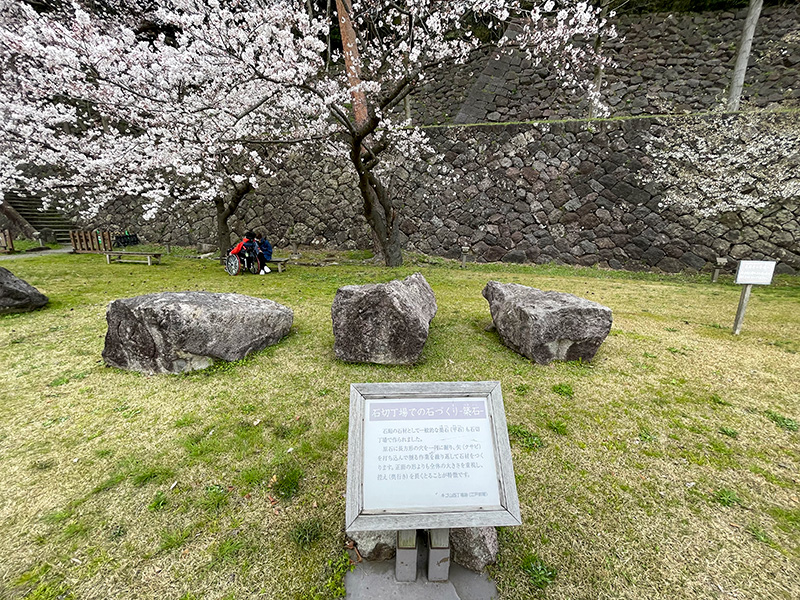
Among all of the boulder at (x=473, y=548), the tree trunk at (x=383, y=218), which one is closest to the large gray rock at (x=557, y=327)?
the boulder at (x=473, y=548)

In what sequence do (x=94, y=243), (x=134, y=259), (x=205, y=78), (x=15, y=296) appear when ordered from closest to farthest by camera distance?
(x=15, y=296) < (x=205, y=78) < (x=94, y=243) < (x=134, y=259)

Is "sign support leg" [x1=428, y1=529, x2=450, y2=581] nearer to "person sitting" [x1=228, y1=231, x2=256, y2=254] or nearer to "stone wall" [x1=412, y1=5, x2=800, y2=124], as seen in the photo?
"person sitting" [x1=228, y1=231, x2=256, y2=254]

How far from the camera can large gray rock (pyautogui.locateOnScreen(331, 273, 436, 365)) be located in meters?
4.40

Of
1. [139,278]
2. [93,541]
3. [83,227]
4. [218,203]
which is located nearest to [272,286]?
[139,278]

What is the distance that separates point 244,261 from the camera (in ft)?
34.1

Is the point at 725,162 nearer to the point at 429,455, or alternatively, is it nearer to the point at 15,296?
the point at 429,455

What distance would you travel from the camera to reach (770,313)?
6953 mm

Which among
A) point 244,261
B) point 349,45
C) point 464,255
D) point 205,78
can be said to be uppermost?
point 349,45

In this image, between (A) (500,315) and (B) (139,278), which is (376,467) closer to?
(A) (500,315)

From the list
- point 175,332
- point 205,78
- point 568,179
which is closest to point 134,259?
point 205,78

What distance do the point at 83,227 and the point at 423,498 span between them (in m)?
23.3

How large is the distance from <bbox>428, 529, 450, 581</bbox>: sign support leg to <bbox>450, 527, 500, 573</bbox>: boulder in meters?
0.14

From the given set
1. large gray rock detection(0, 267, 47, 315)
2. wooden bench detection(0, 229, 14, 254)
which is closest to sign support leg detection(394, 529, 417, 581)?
large gray rock detection(0, 267, 47, 315)

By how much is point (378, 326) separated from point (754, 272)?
18.5ft
